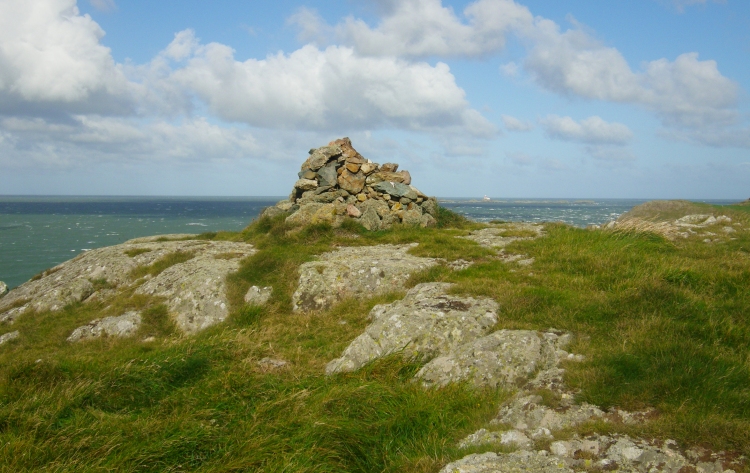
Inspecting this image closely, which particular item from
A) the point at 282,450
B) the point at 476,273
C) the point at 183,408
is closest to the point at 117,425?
the point at 183,408

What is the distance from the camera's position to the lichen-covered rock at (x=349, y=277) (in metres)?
9.94

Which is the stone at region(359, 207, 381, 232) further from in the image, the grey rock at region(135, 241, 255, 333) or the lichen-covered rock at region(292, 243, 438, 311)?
the grey rock at region(135, 241, 255, 333)

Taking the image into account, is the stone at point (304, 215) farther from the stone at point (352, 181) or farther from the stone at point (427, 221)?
the stone at point (427, 221)

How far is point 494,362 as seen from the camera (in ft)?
20.0

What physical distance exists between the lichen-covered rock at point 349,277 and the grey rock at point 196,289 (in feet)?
5.57

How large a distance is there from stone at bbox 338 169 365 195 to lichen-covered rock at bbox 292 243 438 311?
19.6 feet

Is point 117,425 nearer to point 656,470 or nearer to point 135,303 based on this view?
point 656,470

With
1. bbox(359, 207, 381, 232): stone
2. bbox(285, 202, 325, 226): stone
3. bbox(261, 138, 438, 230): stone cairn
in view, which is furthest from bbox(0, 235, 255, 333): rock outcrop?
bbox(359, 207, 381, 232): stone

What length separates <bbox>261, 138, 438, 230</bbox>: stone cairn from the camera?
15.7 m

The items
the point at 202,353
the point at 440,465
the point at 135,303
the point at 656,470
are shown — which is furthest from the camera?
the point at 135,303

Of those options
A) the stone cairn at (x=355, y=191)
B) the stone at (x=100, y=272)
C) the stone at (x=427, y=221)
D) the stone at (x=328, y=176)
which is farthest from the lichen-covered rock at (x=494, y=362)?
the stone at (x=328, y=176)

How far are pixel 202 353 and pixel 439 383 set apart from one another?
138 inches

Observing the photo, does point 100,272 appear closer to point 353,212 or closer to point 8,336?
point 8,336

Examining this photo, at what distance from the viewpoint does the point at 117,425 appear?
503 centimetres
